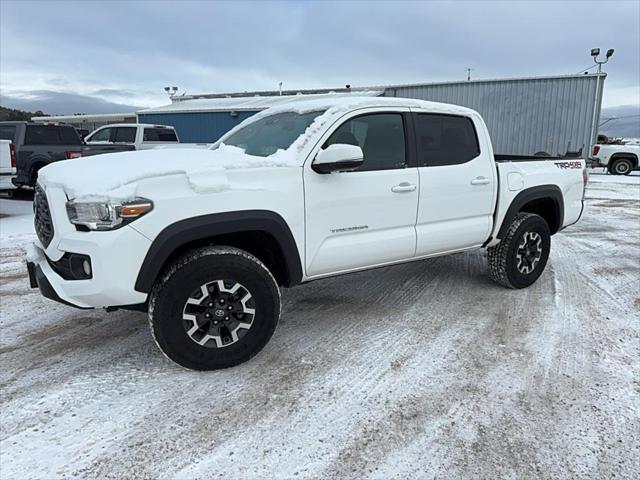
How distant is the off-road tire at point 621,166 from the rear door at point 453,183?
20.1 m

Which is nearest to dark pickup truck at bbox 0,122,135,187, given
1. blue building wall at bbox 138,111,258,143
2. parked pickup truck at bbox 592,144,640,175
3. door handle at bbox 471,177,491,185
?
door handle at bbox 471,177,491,185

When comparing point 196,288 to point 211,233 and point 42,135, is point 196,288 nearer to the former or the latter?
point 211,233

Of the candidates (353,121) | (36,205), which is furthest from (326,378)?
(36,205)

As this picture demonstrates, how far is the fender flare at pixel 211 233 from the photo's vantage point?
9.82 ft

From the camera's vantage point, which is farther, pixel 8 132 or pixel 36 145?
pixel 8 132

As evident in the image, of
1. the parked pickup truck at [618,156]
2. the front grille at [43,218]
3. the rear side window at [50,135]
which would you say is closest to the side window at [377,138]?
the front grille at [43,218]

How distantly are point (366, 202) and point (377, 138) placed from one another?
0.60 metres

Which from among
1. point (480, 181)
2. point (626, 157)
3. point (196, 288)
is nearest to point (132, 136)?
point (480, 181)

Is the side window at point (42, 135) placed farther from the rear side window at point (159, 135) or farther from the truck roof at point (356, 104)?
the truck roof at point (356, 104)

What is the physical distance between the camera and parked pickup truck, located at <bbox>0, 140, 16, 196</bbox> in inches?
384

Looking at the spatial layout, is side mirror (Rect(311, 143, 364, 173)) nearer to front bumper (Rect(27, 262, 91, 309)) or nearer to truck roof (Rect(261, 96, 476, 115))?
truck roof (Rect(261, 96, 476, 115))

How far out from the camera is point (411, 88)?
22422 millimetres

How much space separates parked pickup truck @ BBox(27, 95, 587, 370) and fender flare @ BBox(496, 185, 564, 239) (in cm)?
8

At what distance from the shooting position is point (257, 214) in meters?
3.29
